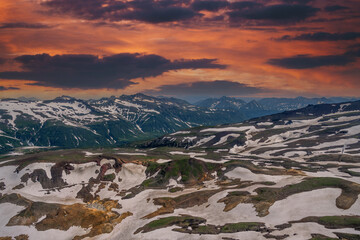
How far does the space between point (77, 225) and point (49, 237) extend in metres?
10.1

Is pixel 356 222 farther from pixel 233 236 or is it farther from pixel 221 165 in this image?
pixel 221 165

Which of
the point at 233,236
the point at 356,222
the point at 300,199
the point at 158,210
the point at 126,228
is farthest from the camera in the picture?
the point at 158,210

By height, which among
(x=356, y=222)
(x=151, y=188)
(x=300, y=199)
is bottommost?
(x=151, y=188)

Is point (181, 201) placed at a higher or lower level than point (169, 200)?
higher

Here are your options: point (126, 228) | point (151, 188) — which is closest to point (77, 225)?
point (126, 228)

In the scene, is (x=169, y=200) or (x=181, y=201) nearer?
(x=181, y=201)

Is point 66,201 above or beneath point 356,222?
beneath

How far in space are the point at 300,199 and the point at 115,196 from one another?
3417 inches

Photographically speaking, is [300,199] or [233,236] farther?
[300,199]

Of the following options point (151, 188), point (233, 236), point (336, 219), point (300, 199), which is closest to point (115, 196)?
point (151, 188)

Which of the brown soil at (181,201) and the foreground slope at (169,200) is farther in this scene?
the brown soil at (181,201)

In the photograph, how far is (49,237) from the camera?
98.1m

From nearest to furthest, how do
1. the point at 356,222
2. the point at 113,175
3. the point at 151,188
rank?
the point at 356,222 → the point at 151,188 → the point at 113,175

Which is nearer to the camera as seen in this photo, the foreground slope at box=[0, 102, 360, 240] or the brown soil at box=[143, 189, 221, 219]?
the foreground slope at box=[0, 102, 360, 240]
